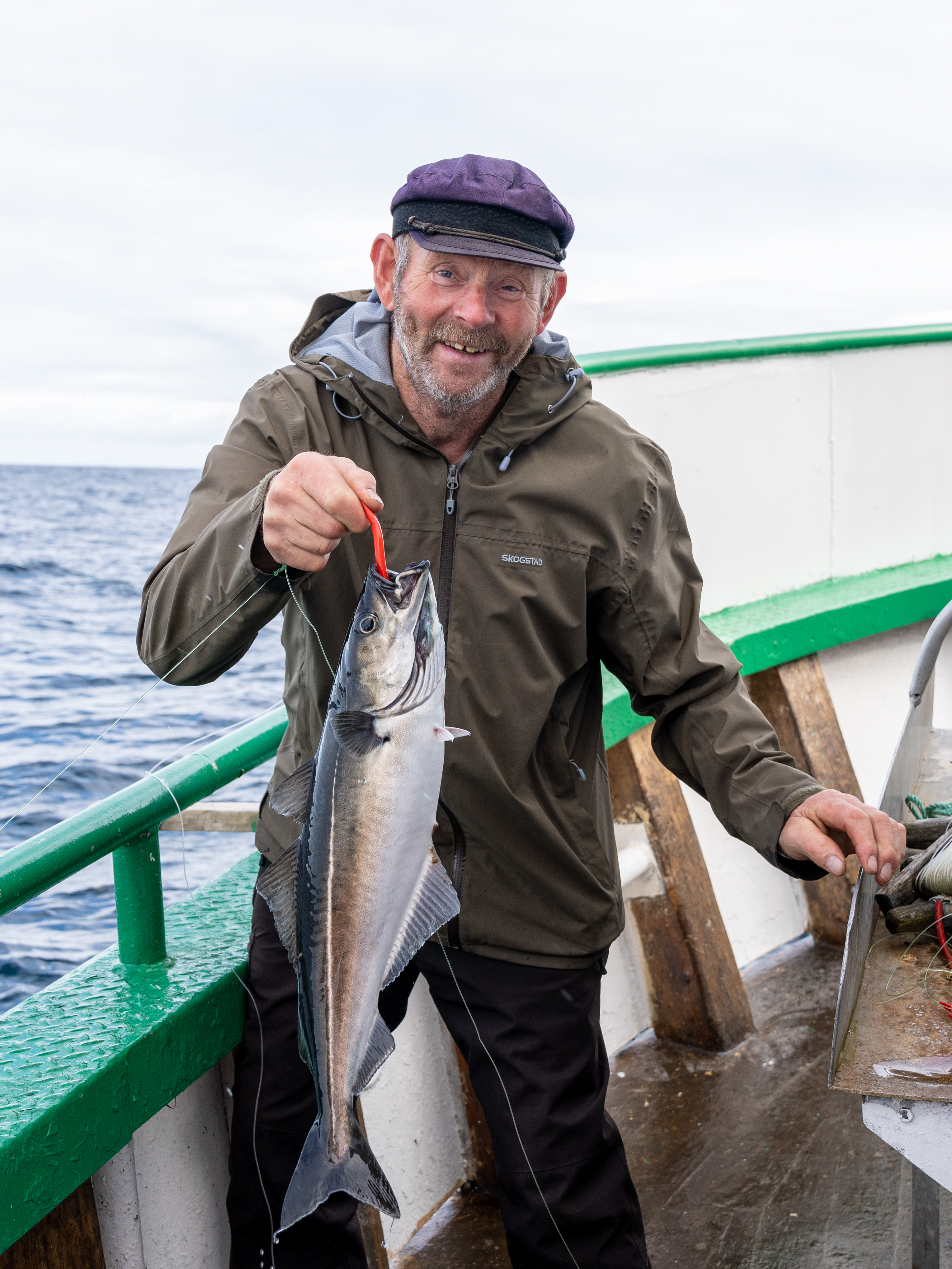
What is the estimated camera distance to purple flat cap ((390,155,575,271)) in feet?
7.11

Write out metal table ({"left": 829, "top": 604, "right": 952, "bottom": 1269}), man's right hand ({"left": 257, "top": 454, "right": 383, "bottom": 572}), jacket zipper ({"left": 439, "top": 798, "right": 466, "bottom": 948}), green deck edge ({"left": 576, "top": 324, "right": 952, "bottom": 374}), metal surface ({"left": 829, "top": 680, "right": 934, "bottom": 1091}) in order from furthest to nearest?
green deck edge ({"left": 576, "top": 324, "right": 952, "bottom": 374}) < jacket zipper ({"left": 439, "top": 798, "right": 466, "bottom": 948}) < metal surface ({"left": 829, "top": 680, "right": 934, "bottom": 1091}) < metal table ({"left": 829, "top": 604, "right": 952, "bottom": 1269}) < man's right hand ({"left": 257, "top": 454, "right": 383, "bottom": 572})

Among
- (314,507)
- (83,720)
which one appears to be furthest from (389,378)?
(83,720)

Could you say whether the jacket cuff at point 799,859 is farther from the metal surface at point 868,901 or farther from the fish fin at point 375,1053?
the fish fin at point 375,1053

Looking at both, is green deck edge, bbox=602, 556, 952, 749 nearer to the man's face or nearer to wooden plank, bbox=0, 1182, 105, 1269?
the man's face

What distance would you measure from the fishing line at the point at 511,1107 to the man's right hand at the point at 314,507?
97 cm

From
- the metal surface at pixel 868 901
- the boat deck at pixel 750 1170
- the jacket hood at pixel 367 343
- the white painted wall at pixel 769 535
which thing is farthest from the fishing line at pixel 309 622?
the boat deck at pixel 750 1170

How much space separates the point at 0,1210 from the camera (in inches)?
69.9

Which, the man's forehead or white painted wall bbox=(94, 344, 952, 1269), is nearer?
the man's forehead

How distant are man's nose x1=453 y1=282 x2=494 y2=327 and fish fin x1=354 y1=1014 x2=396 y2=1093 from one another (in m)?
1.30

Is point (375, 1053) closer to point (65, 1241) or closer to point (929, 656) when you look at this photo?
point (65, 1241)

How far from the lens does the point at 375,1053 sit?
183 cm

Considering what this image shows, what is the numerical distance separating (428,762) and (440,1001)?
999 millimetres

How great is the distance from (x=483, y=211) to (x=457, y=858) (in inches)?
50.5

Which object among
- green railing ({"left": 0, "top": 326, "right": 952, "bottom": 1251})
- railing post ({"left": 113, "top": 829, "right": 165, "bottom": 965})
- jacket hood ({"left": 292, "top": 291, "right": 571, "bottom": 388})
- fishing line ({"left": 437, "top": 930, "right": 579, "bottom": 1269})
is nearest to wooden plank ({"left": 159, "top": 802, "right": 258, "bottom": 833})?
green railing ({"left": 0, "top": 326, "right": 952, "bottom": 1251})
